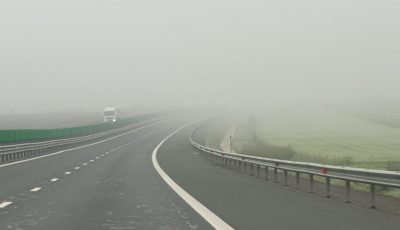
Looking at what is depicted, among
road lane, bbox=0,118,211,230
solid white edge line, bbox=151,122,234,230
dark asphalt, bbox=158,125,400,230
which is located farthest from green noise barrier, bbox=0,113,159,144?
dark asphalt, bbox=158,125,400,230

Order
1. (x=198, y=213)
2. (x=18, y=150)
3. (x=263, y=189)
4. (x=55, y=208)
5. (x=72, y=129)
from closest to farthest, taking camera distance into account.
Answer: (x=198, y=213)
(x=55, y=208)
(x=263, y=189)
(x=18, y=150)
(x=72, y=129)

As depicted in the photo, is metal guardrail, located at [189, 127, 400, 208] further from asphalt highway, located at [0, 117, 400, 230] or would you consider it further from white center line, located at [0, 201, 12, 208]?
white center line, located at [0, 201, 12, 208]

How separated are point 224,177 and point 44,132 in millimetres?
36696

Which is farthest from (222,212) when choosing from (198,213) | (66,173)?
(66,173)

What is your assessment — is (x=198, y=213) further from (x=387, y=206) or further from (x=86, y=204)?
(x=387, y=206)

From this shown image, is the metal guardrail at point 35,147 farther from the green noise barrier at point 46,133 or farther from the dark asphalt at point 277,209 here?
the dark asphalt at point 277,209

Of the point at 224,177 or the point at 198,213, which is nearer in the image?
the point at 198,213

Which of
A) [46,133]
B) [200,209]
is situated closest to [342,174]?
[200,209]

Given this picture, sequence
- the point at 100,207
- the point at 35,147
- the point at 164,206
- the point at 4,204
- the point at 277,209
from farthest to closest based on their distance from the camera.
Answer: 1. the point at 35,147
2. the point at 4,204
3. the point at 164,206
4. the point at 100,207
5. the point at 277,209

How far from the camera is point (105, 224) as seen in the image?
11.4 m

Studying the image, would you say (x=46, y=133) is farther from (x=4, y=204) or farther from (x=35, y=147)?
(x=4, y=204)

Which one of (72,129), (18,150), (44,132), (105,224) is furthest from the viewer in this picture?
(72,129)

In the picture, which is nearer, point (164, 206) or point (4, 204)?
point (164, 206)

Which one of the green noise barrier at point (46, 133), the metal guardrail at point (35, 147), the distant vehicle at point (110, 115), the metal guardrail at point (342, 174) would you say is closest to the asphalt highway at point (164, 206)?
the metal guardrail at point (342, 174)
